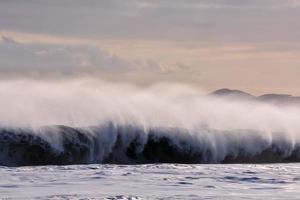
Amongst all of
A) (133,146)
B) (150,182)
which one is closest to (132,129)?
(133,146)

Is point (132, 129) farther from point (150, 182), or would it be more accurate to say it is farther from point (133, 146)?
point (150, 182)

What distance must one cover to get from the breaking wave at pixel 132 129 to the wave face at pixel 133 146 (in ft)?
0.16

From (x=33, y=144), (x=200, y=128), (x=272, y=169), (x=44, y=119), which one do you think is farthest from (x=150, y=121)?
(x=272, y=169)

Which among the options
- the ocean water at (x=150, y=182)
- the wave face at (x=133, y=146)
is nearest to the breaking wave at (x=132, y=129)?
the wave face at (x=133, y=146)

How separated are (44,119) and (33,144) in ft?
25.3

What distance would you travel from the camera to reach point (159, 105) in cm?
5322

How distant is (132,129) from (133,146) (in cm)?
256

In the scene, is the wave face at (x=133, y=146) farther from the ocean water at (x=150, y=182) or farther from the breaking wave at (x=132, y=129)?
the ocean water at (x=150, y=182)

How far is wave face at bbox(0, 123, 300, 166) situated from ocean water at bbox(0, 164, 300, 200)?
8570 millimetres

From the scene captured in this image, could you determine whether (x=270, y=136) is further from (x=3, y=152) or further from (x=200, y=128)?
(x=3, y=152)

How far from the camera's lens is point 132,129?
4394 cm

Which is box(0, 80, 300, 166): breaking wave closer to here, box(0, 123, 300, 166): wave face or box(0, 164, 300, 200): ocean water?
box(0, 123, 300, 166): wave face

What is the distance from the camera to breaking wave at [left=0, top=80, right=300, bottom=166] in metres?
39.0

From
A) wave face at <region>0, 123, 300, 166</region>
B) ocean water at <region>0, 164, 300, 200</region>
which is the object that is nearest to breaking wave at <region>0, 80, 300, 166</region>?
wave face at <region>0, 123, 300, 166</region>
